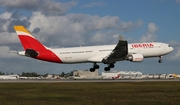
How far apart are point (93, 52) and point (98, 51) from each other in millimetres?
1240

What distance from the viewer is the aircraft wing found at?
64.2m

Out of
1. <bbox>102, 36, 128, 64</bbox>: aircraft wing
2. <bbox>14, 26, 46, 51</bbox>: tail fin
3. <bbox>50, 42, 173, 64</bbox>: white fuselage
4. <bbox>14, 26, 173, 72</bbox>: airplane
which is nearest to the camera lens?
<bbox>14, 26, 46, 51</bbox>: tail fin

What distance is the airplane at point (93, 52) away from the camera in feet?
209

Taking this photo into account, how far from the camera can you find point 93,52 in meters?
68.1

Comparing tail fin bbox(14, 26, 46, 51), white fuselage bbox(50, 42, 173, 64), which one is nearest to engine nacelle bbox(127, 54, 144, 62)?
white fuselage bbox(50, 42, 173, 64)

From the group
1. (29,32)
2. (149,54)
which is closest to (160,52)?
(149,54)
